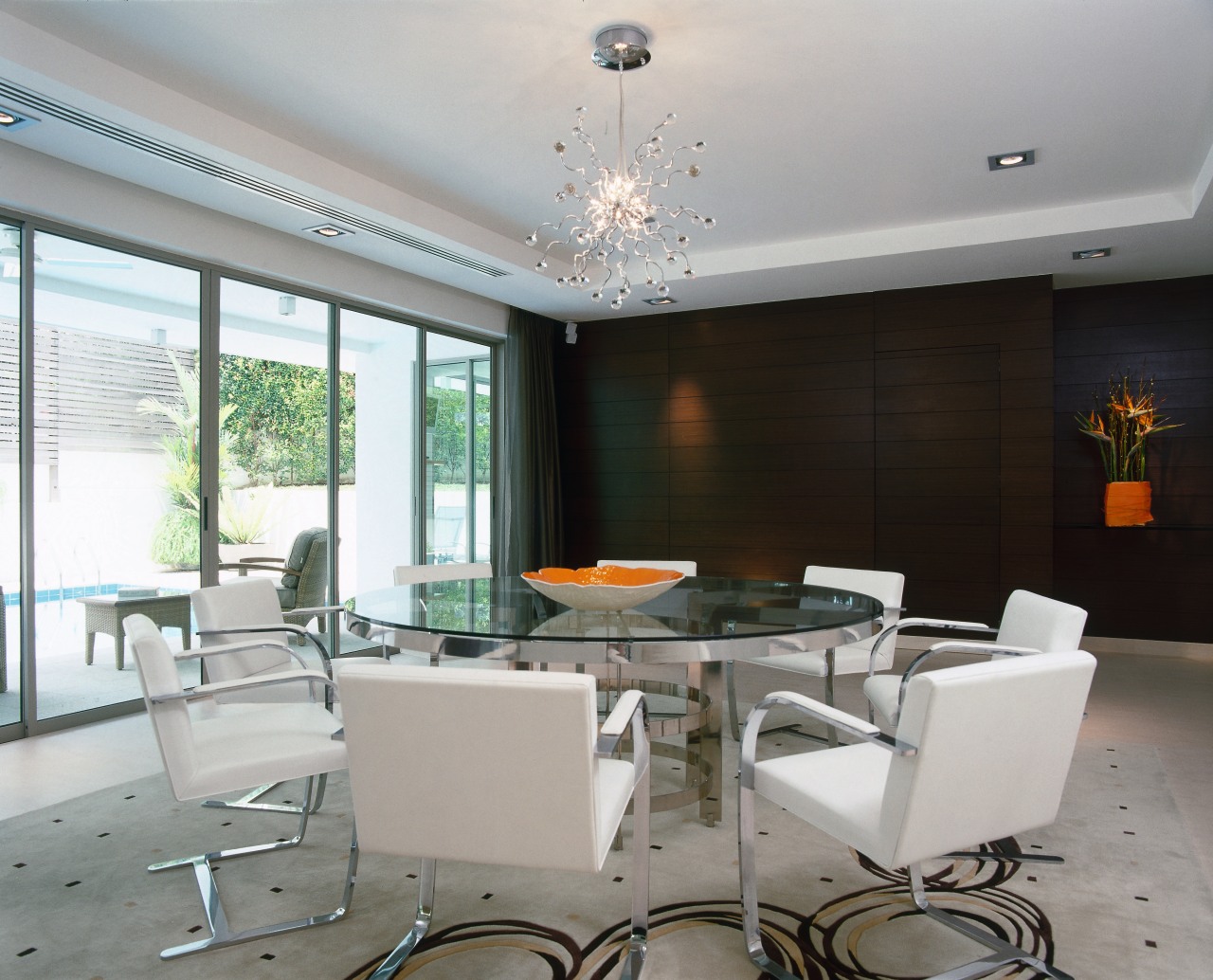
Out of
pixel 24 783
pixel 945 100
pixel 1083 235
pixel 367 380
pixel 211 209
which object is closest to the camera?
pixel 24 783

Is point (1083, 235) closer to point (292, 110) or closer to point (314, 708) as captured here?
point (292, 110)

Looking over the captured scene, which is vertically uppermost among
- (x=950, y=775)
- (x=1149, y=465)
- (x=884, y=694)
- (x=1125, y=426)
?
(x=1125, y=426)

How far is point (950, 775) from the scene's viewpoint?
5.68 feet

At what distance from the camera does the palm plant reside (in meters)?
5.88

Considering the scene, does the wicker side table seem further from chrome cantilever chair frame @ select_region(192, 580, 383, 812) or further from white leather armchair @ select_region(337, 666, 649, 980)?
white leather armchair @ select_region(337, 666, 649, 980)

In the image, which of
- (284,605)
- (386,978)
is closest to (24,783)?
(284,605)

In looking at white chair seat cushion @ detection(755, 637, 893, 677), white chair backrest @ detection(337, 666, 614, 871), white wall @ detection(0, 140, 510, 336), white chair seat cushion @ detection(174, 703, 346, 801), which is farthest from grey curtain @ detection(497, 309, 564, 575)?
white chair backrest @ detection(337, 666, 614, 871)

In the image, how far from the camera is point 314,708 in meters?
2.75

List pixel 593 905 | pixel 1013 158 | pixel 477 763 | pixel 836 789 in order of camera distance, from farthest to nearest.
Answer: pixel 1013 158 < pixel 593 905 < pixel 836 789 < pixel 477 763

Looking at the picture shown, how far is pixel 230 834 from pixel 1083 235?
5321 mm

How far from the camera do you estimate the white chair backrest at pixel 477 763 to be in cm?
160

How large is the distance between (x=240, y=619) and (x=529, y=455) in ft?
13.3

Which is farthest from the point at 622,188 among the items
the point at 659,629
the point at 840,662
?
the point at 840,662

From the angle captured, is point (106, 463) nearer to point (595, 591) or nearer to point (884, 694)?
point (595, 591)
